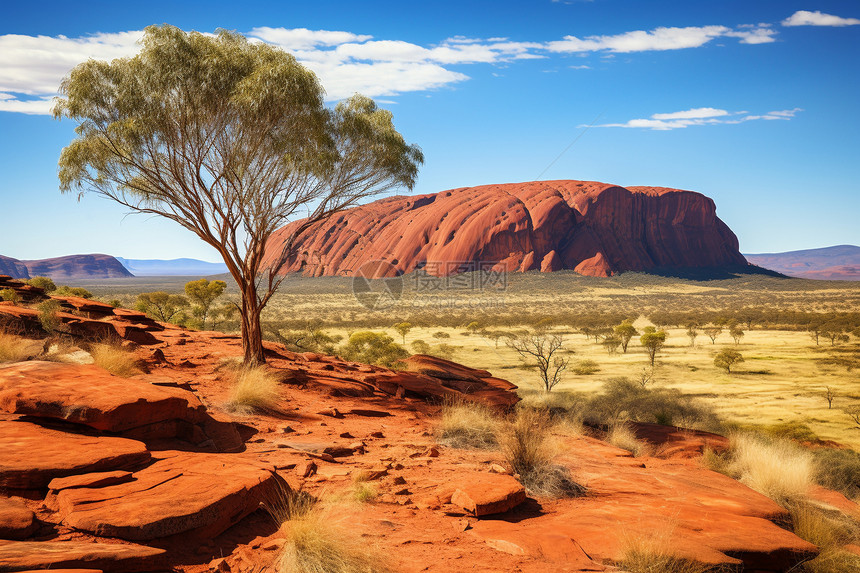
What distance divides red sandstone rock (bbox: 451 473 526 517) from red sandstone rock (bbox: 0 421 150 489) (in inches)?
119

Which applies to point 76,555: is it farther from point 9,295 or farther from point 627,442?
point 9,295

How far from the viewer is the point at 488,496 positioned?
15.9ft

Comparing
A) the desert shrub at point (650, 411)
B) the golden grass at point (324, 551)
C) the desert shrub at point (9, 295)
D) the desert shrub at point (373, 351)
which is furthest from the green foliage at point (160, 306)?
the golden grass at point (324, 551)

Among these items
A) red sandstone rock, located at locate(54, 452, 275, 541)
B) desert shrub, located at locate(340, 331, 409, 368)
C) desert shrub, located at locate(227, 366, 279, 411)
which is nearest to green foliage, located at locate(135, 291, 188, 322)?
desert shrub, located at locate(340, 331, 409, 368)

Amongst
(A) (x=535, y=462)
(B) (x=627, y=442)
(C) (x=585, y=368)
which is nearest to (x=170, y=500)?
(A) (x=535, y=462)

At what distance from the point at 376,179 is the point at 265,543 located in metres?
11.1

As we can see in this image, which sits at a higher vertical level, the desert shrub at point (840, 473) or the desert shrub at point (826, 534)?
the desert shrub at point (826, 534)

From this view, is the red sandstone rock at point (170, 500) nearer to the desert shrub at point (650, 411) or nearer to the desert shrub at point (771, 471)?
the desert shrub at point (771, 471)

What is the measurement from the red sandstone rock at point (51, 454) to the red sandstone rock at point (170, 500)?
25 cm

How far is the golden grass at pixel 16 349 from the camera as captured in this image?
698 cm

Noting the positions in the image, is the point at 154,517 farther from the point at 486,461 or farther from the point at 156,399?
the point at 486,461

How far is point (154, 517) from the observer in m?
3.57

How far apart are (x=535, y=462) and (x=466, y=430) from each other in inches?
84.7

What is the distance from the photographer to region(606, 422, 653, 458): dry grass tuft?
891cm
